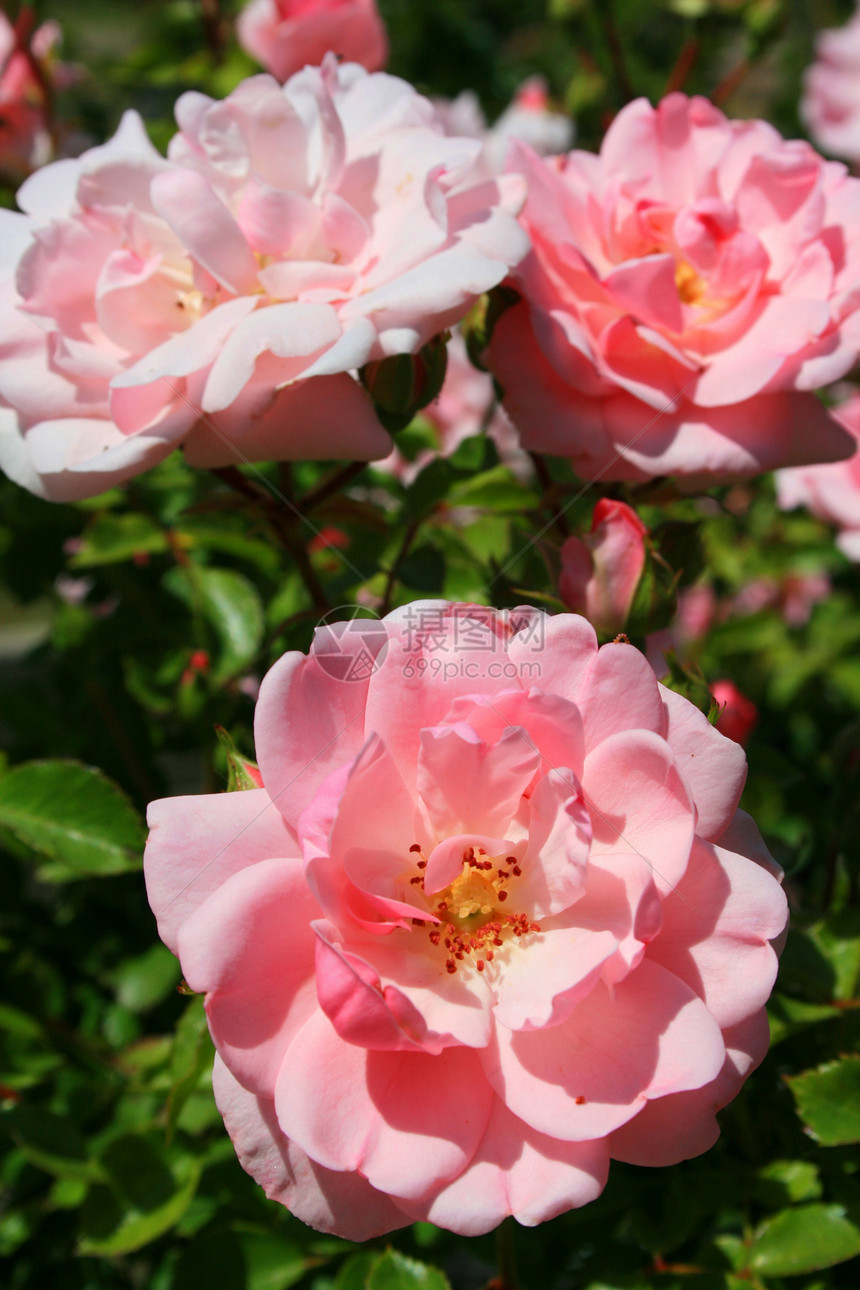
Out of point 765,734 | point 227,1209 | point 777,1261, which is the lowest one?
point 765,734

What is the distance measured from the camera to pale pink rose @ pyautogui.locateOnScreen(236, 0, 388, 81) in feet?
4.22

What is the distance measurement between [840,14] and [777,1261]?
2.63 meters

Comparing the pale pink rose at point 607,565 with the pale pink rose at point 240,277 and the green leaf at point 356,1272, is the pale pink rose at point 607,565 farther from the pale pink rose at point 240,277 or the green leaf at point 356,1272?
the green leaf at point 356,1272

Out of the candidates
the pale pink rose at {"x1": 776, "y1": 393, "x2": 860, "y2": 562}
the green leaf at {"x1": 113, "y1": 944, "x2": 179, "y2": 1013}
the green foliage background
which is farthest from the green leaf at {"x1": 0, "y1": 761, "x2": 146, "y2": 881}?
the pale pink rose at {"x1": 776, "y1": 393, "x2": 860, "y2": 562}

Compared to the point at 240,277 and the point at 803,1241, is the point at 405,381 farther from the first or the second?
the point at 803,1241

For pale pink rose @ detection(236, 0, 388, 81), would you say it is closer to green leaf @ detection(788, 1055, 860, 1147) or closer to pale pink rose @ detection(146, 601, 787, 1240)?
pale pink rose @ detection(146, 601, 787, 1240)

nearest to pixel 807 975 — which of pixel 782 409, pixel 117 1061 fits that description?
pixel 782 409

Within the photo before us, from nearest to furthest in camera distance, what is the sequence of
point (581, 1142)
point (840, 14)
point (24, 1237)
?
point (581, 1142) → point (24, 1237) → point (840, 14)

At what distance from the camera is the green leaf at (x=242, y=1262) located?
85cm

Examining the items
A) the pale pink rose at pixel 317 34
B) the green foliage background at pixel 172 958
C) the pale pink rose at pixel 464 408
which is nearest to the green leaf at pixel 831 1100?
the green foliage background at pixel 172 958

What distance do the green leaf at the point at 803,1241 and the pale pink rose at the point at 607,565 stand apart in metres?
0.47

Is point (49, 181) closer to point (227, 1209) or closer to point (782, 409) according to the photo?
point (782, 409)

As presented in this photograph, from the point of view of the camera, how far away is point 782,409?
75cm

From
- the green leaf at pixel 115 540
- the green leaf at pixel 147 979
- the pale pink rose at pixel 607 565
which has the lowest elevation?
the green leaf at pixel 147 979
